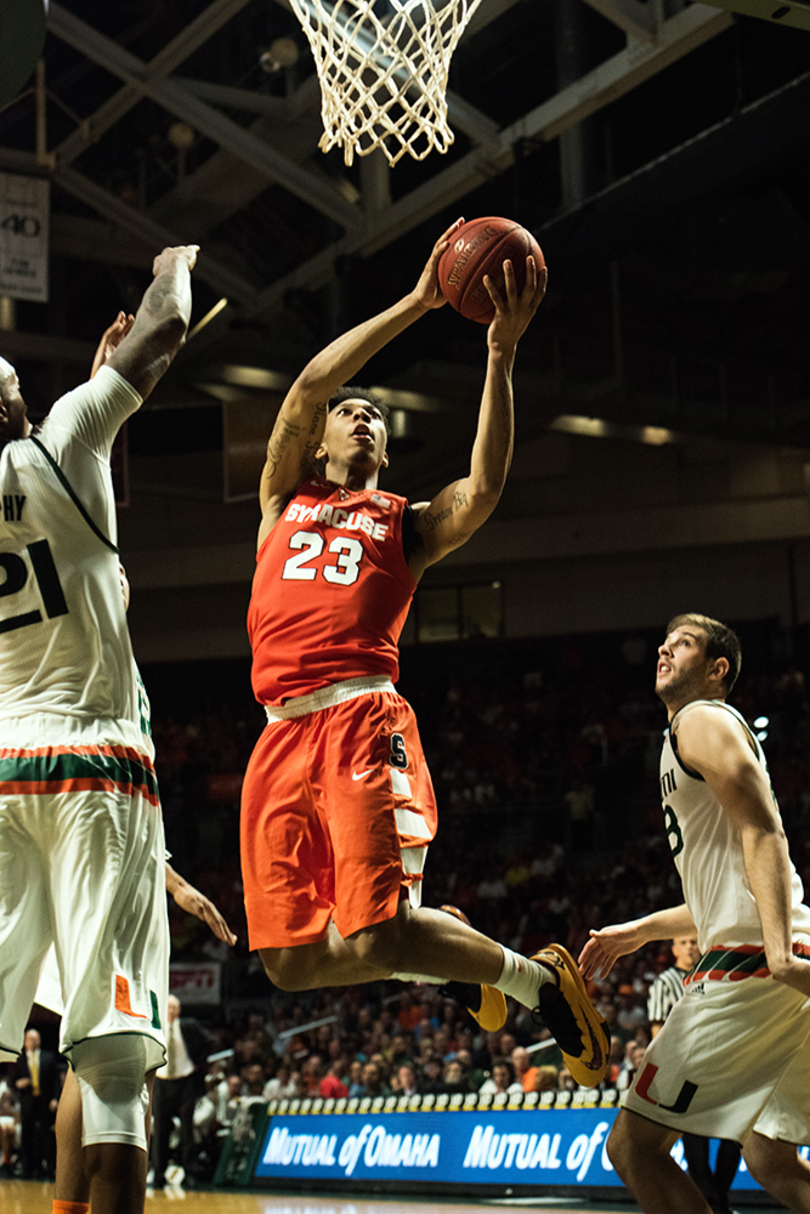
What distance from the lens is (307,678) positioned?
445 centimetres

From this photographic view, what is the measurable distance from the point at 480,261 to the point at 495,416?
498 millimetres

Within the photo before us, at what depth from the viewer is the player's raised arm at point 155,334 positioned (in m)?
3.65

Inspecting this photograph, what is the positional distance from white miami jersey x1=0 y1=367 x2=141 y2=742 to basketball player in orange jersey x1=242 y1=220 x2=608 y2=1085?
928mm

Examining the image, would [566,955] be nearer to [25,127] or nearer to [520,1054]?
[520,1054]

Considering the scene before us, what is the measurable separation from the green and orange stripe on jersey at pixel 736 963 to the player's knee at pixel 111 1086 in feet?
5.18

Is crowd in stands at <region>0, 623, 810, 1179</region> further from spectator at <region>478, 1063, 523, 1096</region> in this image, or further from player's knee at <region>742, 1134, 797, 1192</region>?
player's knee at <region>742, 1134, 797, 1192</region>

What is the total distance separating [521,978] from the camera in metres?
4.49

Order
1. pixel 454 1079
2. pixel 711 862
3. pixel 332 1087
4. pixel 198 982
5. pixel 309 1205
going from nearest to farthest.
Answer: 1. pixel 711 862
2. pixel 309 1205
3. pixel 454 1079
4. pixel 332 1087
5. pixel 198 982

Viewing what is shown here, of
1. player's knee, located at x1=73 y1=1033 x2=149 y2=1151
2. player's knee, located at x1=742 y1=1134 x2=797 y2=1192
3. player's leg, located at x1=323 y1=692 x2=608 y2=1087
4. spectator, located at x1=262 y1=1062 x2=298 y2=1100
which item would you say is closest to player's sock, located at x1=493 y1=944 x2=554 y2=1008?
player's leg, located at x1=323 y1=692 x2=608 y2=1087

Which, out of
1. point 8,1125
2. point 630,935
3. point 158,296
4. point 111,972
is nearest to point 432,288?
point 158,296

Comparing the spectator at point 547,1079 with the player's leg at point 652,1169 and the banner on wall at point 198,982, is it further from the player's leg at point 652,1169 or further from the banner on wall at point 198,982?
the banner on wall at point 198,982

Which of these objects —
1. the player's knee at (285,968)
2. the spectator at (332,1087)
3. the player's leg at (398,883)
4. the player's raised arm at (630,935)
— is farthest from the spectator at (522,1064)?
the player's knee at (285,968)

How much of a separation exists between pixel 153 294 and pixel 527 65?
1055 centimetres

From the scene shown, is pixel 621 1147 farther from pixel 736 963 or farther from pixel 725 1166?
pixel 725 1166
